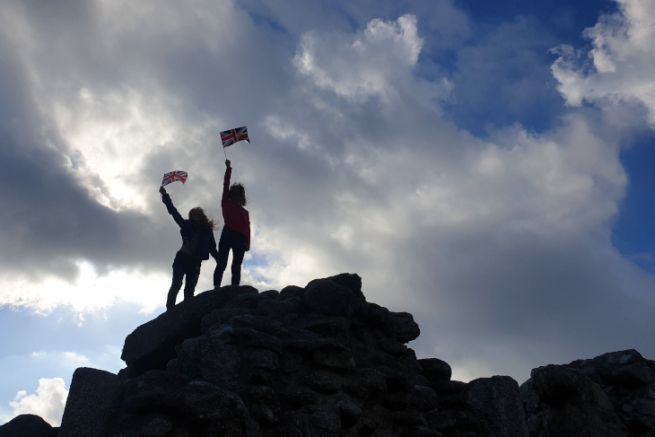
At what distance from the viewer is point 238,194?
15.9 m

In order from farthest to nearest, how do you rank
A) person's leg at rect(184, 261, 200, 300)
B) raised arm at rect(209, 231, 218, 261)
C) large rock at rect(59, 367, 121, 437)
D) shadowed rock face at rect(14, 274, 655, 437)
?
raised arm at rect(209, 231, 218, 261)
person's leg at rect(184, 261, 200, 300)
shadowed rock face at rect(14, 274, 655, 437)
large rock at rect(59, 367, 121, 437)

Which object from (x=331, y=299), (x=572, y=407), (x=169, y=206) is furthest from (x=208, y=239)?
(x=572, y=407)

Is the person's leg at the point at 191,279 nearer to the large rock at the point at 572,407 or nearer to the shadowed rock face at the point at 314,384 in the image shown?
the shadowed rock face at the point at 314,384

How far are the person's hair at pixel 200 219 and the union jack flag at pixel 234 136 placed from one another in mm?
2399

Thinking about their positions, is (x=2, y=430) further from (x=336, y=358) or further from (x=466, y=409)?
(x=466, y=409)

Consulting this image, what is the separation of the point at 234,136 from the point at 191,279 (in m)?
4.62

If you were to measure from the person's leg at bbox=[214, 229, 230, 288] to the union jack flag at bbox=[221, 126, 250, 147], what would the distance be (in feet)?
10.3

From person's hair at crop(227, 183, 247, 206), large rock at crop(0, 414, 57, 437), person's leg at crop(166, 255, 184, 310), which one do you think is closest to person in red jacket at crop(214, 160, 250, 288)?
person's hair at crop(227, 183, 247, 206)

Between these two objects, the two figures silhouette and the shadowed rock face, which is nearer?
the shadowed rock face

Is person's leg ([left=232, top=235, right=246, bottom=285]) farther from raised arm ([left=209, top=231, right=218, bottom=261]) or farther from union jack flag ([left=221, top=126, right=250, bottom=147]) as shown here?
union jack flag ([left=221, top=126, right=250, bottom=147])

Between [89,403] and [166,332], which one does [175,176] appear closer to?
[166,332]

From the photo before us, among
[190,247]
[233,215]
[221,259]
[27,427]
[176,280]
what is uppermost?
[233,215]

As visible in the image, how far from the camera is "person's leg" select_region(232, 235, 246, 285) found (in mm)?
15664

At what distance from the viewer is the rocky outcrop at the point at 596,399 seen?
11891 millimetres
